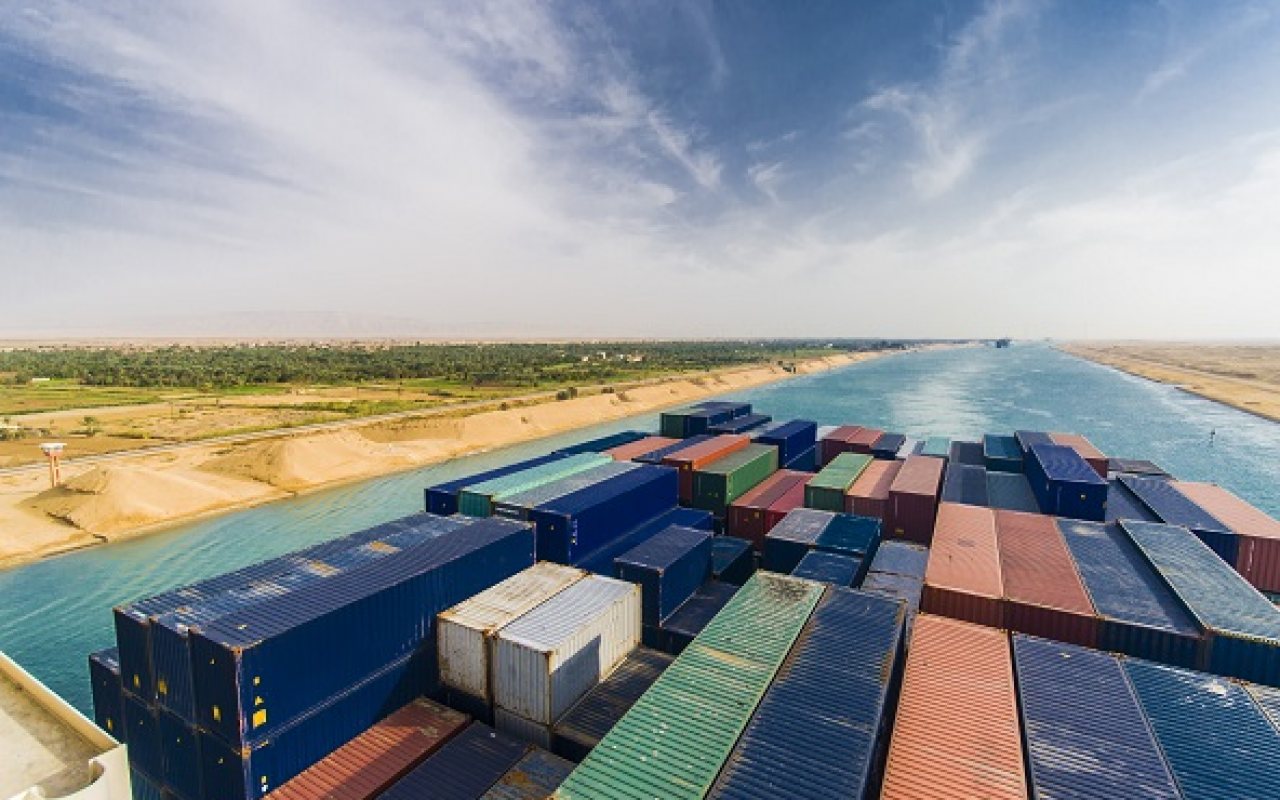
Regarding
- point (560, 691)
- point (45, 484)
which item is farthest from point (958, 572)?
point (45, 484)

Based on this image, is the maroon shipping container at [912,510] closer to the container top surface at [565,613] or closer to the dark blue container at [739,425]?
the container top surface at [565,613]

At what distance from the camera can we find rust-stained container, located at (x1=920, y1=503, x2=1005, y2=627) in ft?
61.6

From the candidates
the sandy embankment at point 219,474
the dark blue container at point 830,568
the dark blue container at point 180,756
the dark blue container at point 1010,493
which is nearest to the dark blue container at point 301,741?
the dark blue container at point 180,756

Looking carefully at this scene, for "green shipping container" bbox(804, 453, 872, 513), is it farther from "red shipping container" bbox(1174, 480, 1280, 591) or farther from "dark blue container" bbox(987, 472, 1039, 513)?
"red shipping container" bbox(1174, 480, 1280, 591)

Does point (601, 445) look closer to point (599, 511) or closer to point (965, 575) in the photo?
point (599, 511)

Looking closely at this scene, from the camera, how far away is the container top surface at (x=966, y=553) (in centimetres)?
1957

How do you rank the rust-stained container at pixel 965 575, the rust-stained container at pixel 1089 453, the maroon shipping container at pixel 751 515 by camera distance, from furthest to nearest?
1. the rust-stained container at pixel 1089 453
2. the maroon shipping container at pixel 751 515
3. the rust-stained container at pixel 965 575

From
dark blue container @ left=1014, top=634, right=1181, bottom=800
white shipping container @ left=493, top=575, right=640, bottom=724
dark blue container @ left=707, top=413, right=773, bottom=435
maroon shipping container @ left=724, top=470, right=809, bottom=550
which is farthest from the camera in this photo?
dark blue container @ left=707, top=413, right=773, bottom=435

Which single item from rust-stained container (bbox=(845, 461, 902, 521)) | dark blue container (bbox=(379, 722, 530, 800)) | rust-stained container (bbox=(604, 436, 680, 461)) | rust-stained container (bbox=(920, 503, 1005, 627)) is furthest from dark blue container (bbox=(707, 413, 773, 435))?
dark blue container (bbox=(379, 722, 530, 800))

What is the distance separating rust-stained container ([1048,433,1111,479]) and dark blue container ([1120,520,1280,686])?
13805 mm

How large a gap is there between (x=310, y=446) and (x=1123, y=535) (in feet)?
197

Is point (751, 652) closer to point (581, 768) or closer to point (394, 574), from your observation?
point (581, 768)

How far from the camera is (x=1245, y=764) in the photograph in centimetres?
1117

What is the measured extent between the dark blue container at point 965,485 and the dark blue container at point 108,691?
33.6 meters
